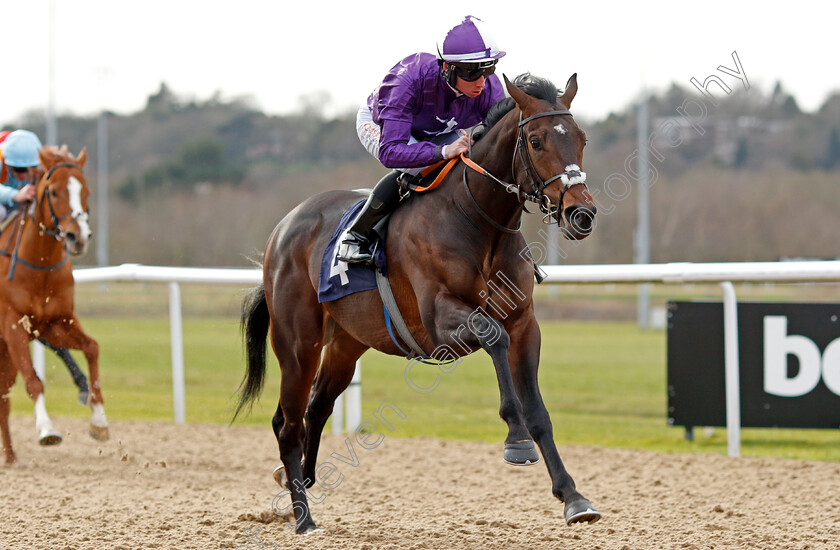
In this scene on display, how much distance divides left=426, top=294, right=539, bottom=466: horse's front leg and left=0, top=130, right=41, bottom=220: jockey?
443 centimetres

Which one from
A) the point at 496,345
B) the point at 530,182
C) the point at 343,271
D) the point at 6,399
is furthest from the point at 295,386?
the point at 6,399

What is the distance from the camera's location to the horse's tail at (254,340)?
5.35 m

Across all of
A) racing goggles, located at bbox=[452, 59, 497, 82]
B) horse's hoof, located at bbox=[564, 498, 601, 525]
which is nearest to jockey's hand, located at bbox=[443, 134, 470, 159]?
→ racing goggles, located at bbox=[452, 59, 497, 82]

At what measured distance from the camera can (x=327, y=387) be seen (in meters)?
4.95

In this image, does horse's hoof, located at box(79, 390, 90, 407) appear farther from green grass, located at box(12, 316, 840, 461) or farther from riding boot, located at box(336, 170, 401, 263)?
riding boot, located at box(336, 170, 401, 263)

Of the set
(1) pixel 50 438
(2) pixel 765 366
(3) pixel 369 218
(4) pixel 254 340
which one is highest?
(3) pixel 369 218

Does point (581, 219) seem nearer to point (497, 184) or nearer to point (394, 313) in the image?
point (497, 184)

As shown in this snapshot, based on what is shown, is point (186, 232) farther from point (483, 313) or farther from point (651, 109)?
point (483, 313)

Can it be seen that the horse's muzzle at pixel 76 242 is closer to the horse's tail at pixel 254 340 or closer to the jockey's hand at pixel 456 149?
the horse's tail at pixel 254 340

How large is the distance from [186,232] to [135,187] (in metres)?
5.64

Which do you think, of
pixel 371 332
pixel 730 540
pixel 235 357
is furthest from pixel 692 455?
pixel 235 357

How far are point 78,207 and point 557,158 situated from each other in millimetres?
4222

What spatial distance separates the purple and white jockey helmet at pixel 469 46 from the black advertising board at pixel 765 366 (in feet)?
11.1

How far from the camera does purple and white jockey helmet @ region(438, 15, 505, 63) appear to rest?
3826 millimetres
